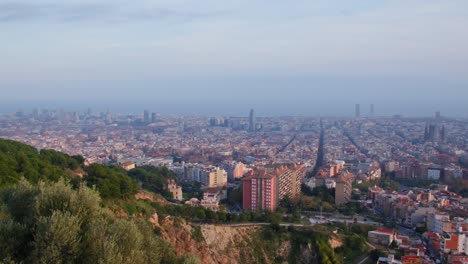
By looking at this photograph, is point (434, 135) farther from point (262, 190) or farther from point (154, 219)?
point (154, 219)

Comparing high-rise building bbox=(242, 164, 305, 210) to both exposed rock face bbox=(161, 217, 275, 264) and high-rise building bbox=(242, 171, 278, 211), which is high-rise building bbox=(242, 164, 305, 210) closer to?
high-rise building bbox=(242, 171, 278, 211)

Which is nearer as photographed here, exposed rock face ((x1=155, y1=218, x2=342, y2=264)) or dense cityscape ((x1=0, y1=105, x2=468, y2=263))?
exposed rock face ((x1=155, y1=218, x2=342, y2=264))

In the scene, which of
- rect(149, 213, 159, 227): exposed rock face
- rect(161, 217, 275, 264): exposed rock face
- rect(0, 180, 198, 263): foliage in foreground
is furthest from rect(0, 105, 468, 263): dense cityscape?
rect(0, 180, 198, 263): foliage in foreground

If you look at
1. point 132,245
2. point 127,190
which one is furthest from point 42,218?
point 127,190

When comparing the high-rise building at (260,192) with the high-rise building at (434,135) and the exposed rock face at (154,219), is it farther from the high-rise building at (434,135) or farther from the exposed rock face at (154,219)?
the high-rise building at (434,135)

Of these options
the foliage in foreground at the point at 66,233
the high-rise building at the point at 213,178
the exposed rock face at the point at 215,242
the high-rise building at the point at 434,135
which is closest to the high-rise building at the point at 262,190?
the high-rise building at the point at 213,178

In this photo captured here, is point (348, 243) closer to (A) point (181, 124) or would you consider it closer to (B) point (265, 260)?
(B) point (265, 260)

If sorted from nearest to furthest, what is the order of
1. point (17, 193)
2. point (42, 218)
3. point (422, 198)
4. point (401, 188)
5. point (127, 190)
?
point (42, 218), point (17, 193), point (127, 190), point (422, 198), point (401, 188)
